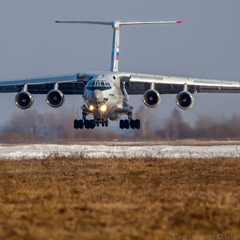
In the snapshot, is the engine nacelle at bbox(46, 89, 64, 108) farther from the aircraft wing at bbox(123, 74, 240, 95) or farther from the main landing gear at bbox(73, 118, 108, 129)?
Result: the aircraft wing at bbox(123, 74, 240, 95)

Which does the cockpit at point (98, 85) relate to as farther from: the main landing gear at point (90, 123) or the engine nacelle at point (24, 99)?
the engine nacelle at point (24, 99)

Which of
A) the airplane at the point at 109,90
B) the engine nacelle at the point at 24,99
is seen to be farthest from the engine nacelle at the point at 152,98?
the engine nacelle at the point at 24,99

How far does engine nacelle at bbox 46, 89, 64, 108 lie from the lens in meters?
35.4

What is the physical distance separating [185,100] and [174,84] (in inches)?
78.7

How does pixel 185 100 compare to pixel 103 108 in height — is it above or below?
above

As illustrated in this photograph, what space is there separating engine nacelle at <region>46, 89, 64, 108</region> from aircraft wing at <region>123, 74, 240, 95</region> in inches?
116

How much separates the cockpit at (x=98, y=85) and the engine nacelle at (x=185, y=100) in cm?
335

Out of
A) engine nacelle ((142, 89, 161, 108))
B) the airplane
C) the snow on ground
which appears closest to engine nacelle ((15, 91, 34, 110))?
the airplane

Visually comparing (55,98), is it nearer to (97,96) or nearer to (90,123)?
(90,123)

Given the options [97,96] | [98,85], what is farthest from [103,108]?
[98,85]

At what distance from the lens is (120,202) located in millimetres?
12203

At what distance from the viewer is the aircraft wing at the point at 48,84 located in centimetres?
3641

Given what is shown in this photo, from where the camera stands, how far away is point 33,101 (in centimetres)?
3594

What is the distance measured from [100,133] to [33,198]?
36.8 metres
